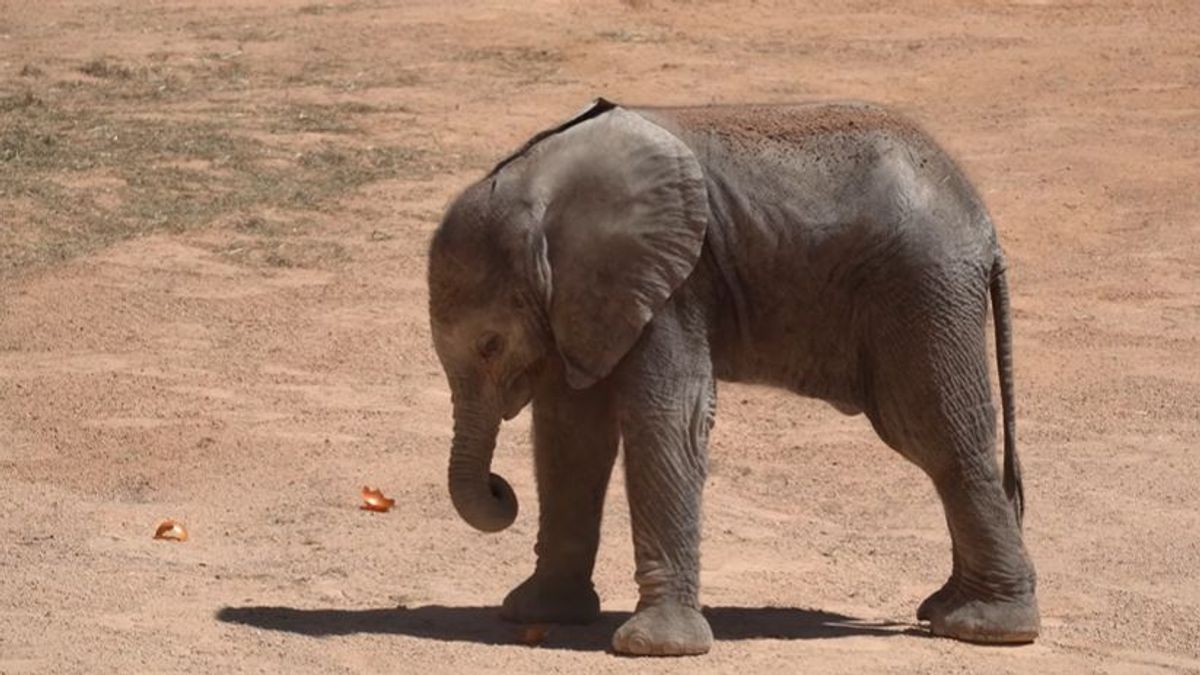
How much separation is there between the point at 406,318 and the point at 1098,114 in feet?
22.1

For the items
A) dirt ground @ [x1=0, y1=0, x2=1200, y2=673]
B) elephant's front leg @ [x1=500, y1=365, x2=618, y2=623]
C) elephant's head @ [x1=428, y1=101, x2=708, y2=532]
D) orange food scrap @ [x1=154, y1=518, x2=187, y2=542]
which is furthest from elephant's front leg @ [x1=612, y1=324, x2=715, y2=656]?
orange food scrap @ [x1=154, y1=518, x2=187, y2=542]

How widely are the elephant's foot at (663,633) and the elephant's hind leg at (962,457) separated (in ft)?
2.98

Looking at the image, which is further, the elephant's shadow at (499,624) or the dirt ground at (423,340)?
the dirt ground at (423,340)

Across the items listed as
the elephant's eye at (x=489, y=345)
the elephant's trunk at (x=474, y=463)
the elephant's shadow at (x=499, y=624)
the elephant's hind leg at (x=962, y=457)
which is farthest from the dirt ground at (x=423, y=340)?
the elephant's eye at (x=489, y=345)

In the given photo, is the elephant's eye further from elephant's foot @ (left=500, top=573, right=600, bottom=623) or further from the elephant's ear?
elephant's foot @ (left=500, top=573, right=600, bottom=623)

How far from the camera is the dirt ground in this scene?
29.4ft

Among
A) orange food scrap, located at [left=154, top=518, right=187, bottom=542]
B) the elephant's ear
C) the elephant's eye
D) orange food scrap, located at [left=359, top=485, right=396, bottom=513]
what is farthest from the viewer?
orange food scrap, located at [left=359, top=485, right=396, bottom=513]

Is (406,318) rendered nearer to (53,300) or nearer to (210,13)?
(53,300)

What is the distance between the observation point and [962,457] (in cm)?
859

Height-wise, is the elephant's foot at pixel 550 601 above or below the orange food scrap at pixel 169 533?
above

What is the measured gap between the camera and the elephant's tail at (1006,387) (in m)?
8.83

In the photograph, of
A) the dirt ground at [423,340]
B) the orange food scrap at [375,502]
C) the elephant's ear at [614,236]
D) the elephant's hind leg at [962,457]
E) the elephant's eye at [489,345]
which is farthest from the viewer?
the orange food scrap at [375,502]

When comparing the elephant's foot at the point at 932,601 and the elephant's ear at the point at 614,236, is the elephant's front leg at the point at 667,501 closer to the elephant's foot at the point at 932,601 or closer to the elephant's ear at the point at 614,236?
the elephant's ear at the point at 614,236

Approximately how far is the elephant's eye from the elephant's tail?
5.36 feet
